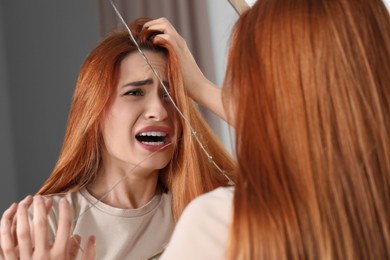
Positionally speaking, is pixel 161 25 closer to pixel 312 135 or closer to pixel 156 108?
pixel 156 108

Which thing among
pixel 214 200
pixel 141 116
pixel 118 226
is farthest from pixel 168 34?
pixel 214 200

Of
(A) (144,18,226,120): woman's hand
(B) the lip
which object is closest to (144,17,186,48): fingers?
(A) (144,18,226,120): woman's hand

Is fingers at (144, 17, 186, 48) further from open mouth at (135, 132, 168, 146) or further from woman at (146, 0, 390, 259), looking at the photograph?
woman at (146, 0, 390, 259)

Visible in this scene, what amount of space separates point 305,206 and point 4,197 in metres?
0.55

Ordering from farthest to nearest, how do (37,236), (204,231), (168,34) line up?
(168,34) < (37,236) < (204,231)

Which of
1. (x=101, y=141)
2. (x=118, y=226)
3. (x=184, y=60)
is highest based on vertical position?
(x=184, y=60)

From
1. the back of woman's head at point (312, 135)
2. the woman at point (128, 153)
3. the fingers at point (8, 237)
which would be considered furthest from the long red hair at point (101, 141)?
the back of woman's head at point (312, 135)

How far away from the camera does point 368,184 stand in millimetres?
475

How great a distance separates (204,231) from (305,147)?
10 centimetres

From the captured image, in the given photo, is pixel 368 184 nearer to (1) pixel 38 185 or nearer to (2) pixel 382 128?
(2) pixel 382 128

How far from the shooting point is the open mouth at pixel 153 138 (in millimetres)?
832

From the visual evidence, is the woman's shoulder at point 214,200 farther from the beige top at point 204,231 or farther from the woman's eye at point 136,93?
the woman's eye at point 136,93

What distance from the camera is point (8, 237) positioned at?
64 cm

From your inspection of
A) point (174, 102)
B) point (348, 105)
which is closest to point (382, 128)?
point (348, 105)
